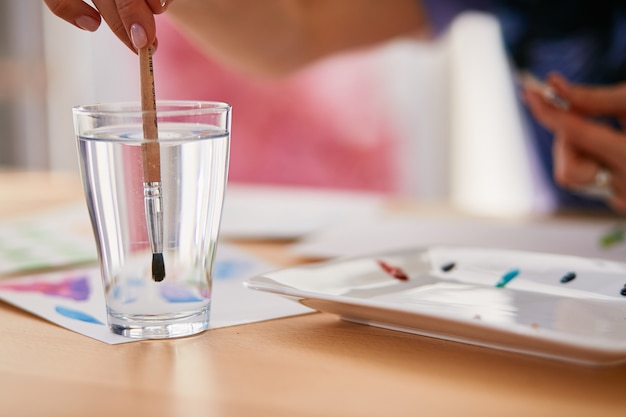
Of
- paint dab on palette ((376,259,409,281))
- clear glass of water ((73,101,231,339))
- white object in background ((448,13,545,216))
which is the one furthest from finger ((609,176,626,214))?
white object in background ((448,13,545,216))

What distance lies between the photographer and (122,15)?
1.55 feet

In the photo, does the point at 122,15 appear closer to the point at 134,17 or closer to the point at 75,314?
the point at 134,17

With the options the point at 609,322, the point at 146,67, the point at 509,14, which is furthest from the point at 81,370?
the point at 509,14

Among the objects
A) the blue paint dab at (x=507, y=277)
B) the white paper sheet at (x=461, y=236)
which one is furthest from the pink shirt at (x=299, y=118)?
the blue paint dab at (x=507, y=277)

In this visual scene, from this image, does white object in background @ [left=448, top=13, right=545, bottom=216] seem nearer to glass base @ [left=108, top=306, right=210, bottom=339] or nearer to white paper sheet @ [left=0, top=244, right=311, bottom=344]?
white paper sheet @ [left=0, top=244, right=311, bottom=344]

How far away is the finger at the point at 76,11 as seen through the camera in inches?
19.8

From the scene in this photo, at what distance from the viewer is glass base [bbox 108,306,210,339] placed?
0.47m

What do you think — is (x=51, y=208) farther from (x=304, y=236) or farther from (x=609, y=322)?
(x=609, y=322)

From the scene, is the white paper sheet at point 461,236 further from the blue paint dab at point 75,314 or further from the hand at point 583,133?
the blue paint dab at point 75,314

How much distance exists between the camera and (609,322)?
0.46m

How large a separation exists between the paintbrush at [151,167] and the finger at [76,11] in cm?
6

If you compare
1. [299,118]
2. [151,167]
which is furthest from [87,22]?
[299,118]

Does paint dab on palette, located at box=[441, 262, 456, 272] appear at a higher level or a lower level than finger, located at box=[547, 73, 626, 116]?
lower

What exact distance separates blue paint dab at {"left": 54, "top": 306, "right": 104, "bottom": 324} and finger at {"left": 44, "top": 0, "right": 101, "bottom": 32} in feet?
0.59
